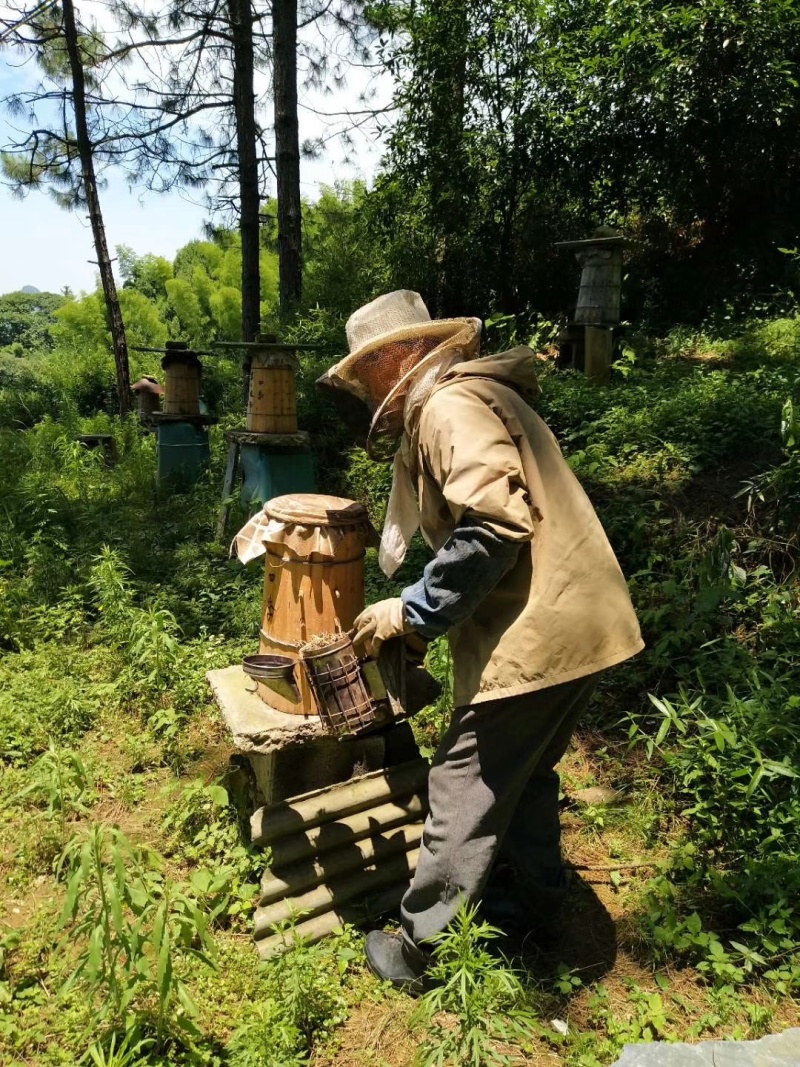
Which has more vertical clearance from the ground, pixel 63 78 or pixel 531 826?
pixel 63 78

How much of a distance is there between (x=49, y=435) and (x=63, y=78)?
495 cm

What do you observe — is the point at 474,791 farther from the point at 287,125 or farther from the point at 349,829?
the point at 287,125

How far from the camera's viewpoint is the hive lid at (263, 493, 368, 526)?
2420 mm

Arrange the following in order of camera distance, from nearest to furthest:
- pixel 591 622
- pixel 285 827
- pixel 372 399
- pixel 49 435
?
1. pixel 591 622
2. pixel 372 399
3. pixel 285 827
4. pixel 49 435

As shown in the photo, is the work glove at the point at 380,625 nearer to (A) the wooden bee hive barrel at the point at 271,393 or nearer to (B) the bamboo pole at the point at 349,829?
(B) the bamboo pole at the point at 349,829

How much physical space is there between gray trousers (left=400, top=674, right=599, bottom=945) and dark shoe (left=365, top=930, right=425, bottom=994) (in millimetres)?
114

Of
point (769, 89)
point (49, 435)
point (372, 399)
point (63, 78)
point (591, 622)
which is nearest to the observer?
point (591, 622)

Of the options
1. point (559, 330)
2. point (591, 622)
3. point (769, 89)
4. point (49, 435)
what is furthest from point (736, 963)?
point (49, 435)

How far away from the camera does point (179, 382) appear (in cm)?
739

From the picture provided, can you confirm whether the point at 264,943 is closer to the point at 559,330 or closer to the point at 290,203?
the point at 559,330

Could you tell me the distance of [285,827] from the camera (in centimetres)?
238

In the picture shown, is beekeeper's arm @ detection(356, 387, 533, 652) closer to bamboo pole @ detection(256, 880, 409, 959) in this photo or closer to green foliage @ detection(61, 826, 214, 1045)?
green foliage @ detection(61, 826, 214, 1045)

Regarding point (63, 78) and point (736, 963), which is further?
point (63, 78)

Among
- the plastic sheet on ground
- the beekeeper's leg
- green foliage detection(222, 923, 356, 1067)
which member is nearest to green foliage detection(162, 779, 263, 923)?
green foliage detection(222, 923, 356, 1067)
